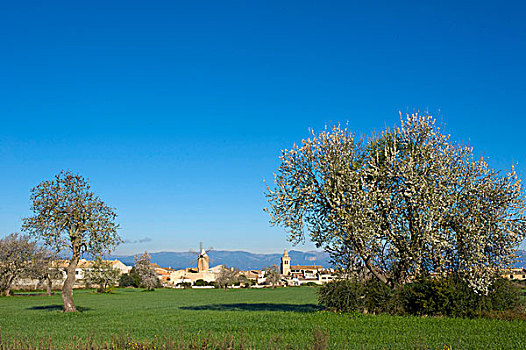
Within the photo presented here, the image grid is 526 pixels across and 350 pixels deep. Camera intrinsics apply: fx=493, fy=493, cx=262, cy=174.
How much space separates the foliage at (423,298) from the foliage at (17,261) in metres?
66.9

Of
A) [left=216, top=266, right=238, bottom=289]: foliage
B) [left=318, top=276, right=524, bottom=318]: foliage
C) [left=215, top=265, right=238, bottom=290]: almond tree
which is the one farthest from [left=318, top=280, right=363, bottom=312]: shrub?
[left=216, top=266, right=238, bottom=289]: foliage

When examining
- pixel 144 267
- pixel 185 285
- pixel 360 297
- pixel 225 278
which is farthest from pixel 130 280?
pixel 360 297

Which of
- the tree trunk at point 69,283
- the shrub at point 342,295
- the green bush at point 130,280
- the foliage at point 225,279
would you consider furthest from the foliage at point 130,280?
the shrub at point 342,295

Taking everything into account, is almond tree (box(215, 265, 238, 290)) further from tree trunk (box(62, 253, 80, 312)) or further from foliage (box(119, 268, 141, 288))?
tree trunk (box(62, 253, 80, 312))

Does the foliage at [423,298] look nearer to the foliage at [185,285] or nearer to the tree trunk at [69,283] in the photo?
the tree trunk at [69,283]

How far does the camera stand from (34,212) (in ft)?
122

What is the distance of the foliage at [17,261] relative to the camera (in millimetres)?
81625

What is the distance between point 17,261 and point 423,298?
73375mm

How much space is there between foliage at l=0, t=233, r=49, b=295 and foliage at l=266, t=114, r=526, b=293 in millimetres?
65783

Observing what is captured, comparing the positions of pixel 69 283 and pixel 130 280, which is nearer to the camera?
pixel 69 283

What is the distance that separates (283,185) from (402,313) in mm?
10641

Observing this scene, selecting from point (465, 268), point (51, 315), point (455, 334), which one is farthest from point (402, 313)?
point (51, 315)

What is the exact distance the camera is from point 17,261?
3223 inches

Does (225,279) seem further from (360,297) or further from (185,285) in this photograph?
(360,297)
